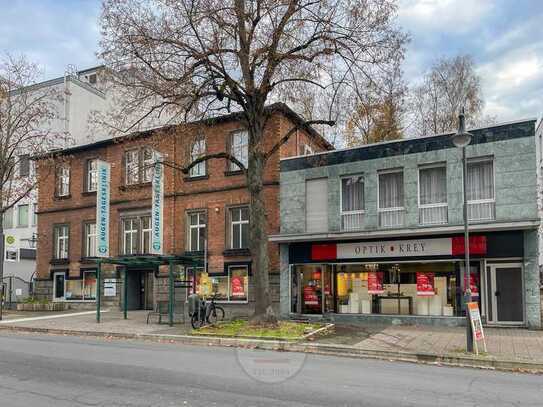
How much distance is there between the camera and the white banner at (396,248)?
19.0 metres

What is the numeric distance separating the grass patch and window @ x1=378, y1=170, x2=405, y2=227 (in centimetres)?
516

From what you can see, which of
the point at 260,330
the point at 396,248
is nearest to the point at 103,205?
the point at 260,330

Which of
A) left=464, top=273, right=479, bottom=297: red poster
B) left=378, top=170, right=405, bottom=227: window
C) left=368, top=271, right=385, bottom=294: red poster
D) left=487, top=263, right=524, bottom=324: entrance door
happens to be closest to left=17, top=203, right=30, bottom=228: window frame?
left=368, top=271, right=385, bottom=294: red poster

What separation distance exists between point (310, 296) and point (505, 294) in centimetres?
750

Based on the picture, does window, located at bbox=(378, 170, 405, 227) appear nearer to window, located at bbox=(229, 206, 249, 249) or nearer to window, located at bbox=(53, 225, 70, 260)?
window, located at bbox=(229, 206, 249, 249)

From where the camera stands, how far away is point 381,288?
2038 centimetres

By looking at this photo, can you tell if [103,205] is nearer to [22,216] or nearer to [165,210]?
[165,210]

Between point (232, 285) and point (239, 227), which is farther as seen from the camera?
point (239, 227)

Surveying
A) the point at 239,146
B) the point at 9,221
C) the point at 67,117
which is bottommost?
the point at 9,221

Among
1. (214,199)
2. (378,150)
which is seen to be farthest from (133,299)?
(378,150)

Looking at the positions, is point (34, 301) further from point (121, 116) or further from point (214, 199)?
point (121, 116)

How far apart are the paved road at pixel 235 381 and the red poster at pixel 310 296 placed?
8769 mm

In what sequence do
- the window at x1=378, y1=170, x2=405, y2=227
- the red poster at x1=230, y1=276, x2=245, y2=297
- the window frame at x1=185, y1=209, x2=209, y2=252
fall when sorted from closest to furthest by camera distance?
1. the window at x1=378, y1=170, x2=405, y2=227
2. the red poster at x1=230, y1=276, x2=245, y2=297
3. the window frame at x1=185, y1=209, x2=209, y2=252

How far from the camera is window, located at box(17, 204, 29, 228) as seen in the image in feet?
169
